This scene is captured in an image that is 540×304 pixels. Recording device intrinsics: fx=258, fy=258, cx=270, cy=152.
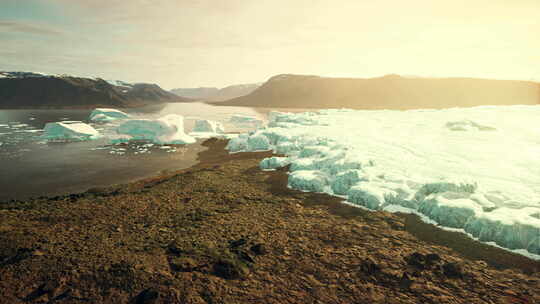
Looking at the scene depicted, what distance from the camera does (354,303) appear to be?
482cm

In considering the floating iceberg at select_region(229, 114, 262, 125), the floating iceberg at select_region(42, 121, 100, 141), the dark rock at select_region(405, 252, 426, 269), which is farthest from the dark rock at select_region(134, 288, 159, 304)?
the floating iceberg at select_region(229, 114, 262, 125)

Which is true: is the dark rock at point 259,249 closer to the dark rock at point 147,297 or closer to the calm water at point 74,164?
the dark rock at point 147,297

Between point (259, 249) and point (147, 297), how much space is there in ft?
8.48

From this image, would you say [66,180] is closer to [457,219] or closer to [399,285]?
[399,285]

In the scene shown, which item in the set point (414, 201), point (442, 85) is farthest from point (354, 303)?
point (442, 85)

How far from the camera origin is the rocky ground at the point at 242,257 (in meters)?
5.05

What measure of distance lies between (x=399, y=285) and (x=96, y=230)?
25.8 ft

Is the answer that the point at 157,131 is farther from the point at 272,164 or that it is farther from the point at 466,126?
the point at 466,126

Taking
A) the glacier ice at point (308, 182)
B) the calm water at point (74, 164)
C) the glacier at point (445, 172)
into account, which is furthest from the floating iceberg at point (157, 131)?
the glacier ice at point (308, 182)

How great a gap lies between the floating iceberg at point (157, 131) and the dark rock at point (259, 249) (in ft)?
68.4

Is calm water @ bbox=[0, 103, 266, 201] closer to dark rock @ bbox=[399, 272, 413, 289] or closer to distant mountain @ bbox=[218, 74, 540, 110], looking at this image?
dark rock @ bbox=[399, 272, 413, 289]

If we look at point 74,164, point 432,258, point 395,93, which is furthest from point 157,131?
point 395,93

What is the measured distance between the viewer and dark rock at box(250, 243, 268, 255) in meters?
6.34

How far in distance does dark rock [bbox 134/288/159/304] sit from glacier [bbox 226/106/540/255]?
6880 mm
